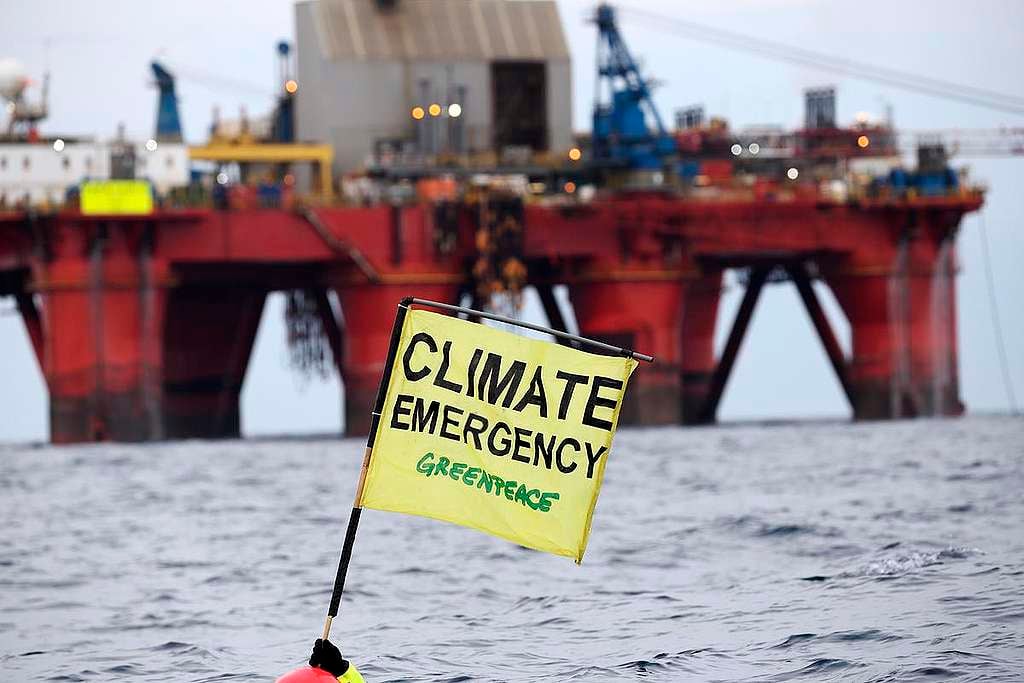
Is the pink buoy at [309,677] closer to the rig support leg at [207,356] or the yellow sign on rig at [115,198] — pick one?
the yellow sign on rig at [115,198]

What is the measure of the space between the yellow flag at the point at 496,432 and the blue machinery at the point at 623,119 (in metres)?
69.2

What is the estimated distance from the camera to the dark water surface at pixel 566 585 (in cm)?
2341

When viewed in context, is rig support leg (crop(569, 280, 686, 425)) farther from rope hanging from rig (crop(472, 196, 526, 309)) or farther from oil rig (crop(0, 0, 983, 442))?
rope hanging from rig (crop(472, 196, 526, 309))

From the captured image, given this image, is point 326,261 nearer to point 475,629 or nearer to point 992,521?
point 992,521

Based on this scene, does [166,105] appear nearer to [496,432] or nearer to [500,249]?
[500,249]

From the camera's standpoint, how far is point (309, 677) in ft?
62.6

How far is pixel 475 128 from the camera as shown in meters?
89.9

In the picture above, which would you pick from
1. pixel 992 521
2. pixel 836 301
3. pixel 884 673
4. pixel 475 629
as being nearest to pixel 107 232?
pixel 836 301

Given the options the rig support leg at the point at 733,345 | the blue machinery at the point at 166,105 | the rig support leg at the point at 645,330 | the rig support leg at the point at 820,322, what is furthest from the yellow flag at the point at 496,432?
the rig support leg at the point at 733,345

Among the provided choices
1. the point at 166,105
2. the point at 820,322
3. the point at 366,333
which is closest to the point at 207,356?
the point at 166,105

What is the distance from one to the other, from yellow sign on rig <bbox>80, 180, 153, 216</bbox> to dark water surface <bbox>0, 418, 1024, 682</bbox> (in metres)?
26.9

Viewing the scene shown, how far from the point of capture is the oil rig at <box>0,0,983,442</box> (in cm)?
8069

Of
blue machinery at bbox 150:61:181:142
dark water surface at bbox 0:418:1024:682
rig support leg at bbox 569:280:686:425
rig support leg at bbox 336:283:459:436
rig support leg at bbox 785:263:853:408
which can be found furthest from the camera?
rig support leg at bbox 785:263:853:408

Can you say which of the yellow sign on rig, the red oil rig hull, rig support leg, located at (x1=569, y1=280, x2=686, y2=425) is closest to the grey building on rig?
the red oil rig hull
